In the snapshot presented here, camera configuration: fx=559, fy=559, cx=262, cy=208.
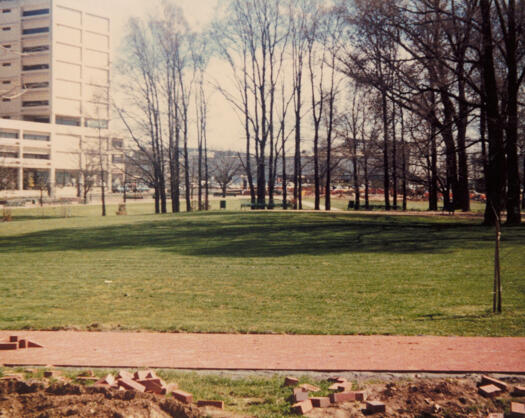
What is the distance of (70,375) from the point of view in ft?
19.2

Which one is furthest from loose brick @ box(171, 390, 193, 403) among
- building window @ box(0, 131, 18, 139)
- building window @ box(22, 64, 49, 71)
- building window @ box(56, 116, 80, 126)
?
building window @ box(56, 116, 80, 126)

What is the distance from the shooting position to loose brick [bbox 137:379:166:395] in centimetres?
520

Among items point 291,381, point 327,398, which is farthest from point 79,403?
point 327,398

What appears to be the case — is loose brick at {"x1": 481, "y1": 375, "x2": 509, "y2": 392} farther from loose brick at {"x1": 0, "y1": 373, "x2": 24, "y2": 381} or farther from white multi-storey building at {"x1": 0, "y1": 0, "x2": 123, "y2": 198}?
white multi-storey building at {"x1": 0, "y1": 0, "x2": 123, "y2": 198}

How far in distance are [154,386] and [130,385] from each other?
0.74 ft

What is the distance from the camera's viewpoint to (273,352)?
687 centimetres

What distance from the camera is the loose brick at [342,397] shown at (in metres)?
5.05

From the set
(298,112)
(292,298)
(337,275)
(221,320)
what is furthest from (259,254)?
(298,112)

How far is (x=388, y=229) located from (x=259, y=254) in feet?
30.7

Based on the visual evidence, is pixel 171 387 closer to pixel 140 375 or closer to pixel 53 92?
pixel 140 375

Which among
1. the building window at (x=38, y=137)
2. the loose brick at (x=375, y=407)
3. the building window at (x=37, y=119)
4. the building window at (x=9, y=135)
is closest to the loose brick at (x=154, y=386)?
the loose brick at (x=375, y=407)

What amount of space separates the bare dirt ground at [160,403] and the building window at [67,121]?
10088 centimetres

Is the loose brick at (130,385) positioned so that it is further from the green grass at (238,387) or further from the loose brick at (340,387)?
the loose brick at (340,387)

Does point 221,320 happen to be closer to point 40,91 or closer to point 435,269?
point 435,269
